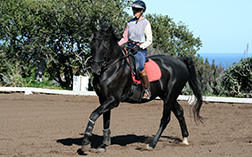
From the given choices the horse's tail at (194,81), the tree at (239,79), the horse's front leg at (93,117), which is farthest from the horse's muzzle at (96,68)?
the tree at (239,79)

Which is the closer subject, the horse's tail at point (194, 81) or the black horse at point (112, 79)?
the black horse at point (112, 79)

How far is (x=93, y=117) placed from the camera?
664cm

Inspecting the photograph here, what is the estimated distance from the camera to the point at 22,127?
9617mm

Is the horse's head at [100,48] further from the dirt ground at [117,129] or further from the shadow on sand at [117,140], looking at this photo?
the shadow on sand at [117,140]

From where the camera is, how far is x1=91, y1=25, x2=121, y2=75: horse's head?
6.65 m

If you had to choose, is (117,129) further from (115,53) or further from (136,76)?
(115,53)

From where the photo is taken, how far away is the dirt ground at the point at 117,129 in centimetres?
725

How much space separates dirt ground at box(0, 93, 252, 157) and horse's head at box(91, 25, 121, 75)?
5.52 ft

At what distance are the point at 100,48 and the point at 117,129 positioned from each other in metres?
3.77

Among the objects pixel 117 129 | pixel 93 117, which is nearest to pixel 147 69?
pixel 93 117

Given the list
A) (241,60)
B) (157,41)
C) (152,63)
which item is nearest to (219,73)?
(241,60)

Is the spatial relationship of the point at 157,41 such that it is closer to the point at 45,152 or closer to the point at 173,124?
the point at 173,124

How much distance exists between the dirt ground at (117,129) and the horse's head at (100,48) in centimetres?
168

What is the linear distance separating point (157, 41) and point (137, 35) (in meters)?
16.5
